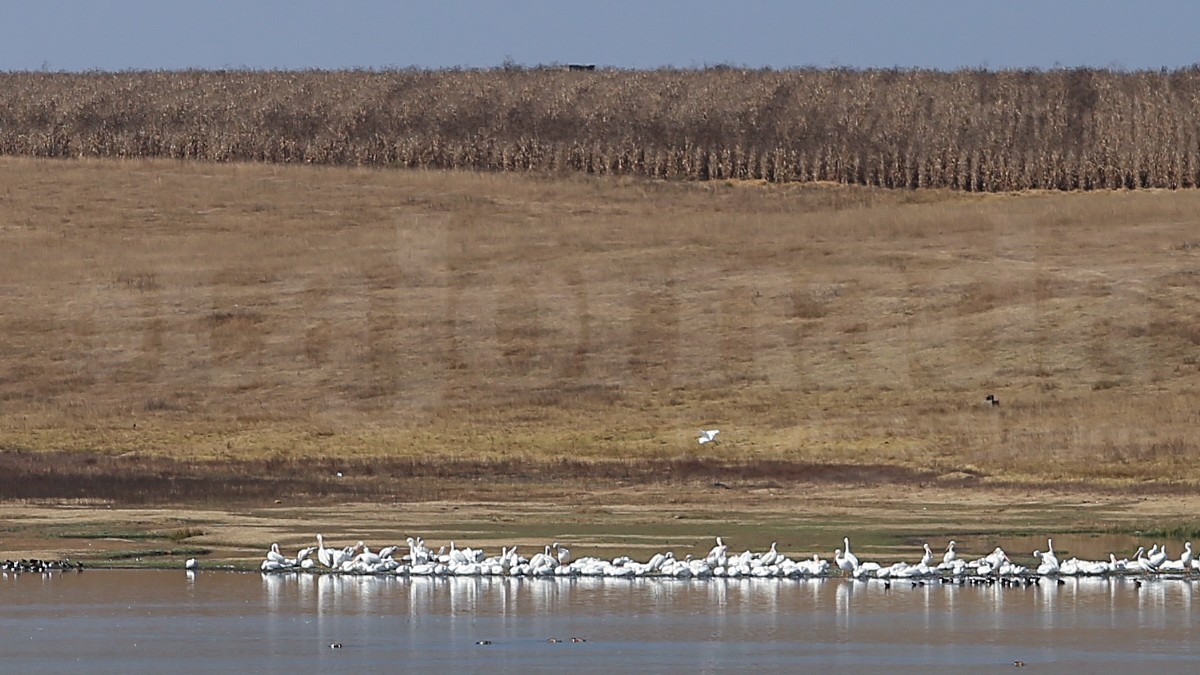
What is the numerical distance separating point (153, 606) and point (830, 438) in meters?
24.5

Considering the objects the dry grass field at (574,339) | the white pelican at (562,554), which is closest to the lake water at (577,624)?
the white pelican at (562,554)

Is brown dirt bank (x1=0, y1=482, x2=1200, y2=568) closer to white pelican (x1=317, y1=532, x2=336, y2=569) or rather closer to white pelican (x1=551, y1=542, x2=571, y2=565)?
white pelican (x1=551, y1=542, x2=571, y2=565)

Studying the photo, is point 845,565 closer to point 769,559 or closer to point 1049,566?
point 769,559

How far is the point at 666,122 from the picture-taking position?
84.1 meters

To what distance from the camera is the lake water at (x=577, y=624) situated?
17062mm

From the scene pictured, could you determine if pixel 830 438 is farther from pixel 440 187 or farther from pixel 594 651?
pixel 440 187

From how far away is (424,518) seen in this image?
99.7ft

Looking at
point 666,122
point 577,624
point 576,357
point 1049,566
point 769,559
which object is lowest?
point 577,624

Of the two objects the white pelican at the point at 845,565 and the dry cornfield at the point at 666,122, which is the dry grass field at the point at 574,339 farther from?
the white pelican at the point at 845,565

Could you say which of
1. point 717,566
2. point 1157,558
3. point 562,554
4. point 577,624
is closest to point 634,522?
point 562,554

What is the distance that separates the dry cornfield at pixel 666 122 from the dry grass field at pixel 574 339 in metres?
5.26

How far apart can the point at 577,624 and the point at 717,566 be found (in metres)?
3.82

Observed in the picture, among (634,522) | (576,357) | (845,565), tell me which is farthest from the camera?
(576,357)

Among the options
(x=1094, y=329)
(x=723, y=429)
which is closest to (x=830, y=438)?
(x=723, y=429)
